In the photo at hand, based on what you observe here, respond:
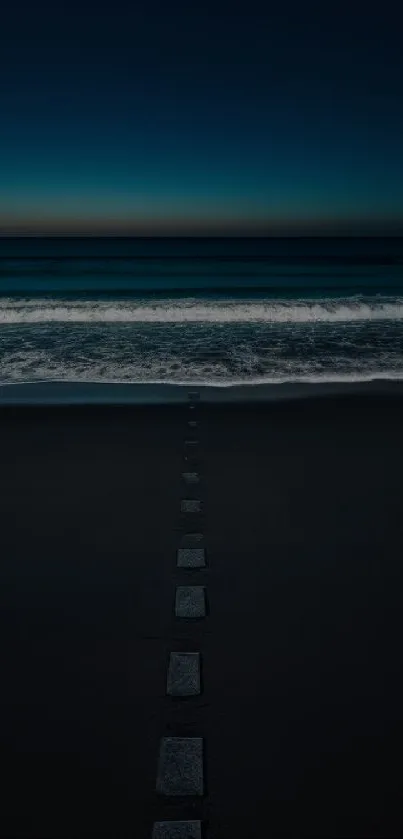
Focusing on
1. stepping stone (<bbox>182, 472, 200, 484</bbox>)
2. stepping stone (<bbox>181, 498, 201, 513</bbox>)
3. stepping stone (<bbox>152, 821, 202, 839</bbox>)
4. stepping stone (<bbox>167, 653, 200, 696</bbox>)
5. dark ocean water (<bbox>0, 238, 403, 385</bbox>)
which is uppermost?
dark ocean water (<bbox>0, 238, 403, 385</bbox>)

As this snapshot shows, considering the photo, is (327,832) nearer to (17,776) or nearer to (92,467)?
(17,776)

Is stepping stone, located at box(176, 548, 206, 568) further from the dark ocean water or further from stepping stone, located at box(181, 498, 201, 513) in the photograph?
the dark ocean water

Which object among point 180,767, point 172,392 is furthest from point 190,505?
point 172,392

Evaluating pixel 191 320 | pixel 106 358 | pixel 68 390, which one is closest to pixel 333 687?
pixel 68 390

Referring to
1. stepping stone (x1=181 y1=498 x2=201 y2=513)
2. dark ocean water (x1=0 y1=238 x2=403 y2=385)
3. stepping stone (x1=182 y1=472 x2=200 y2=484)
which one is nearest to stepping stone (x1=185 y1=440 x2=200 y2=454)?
stepping stone (x1=182 y1=472 x2=200 y2=484)

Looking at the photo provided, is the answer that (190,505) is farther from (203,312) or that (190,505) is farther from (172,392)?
(203,312)

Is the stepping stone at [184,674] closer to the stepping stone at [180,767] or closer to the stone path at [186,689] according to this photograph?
the stone path at [186,689]
